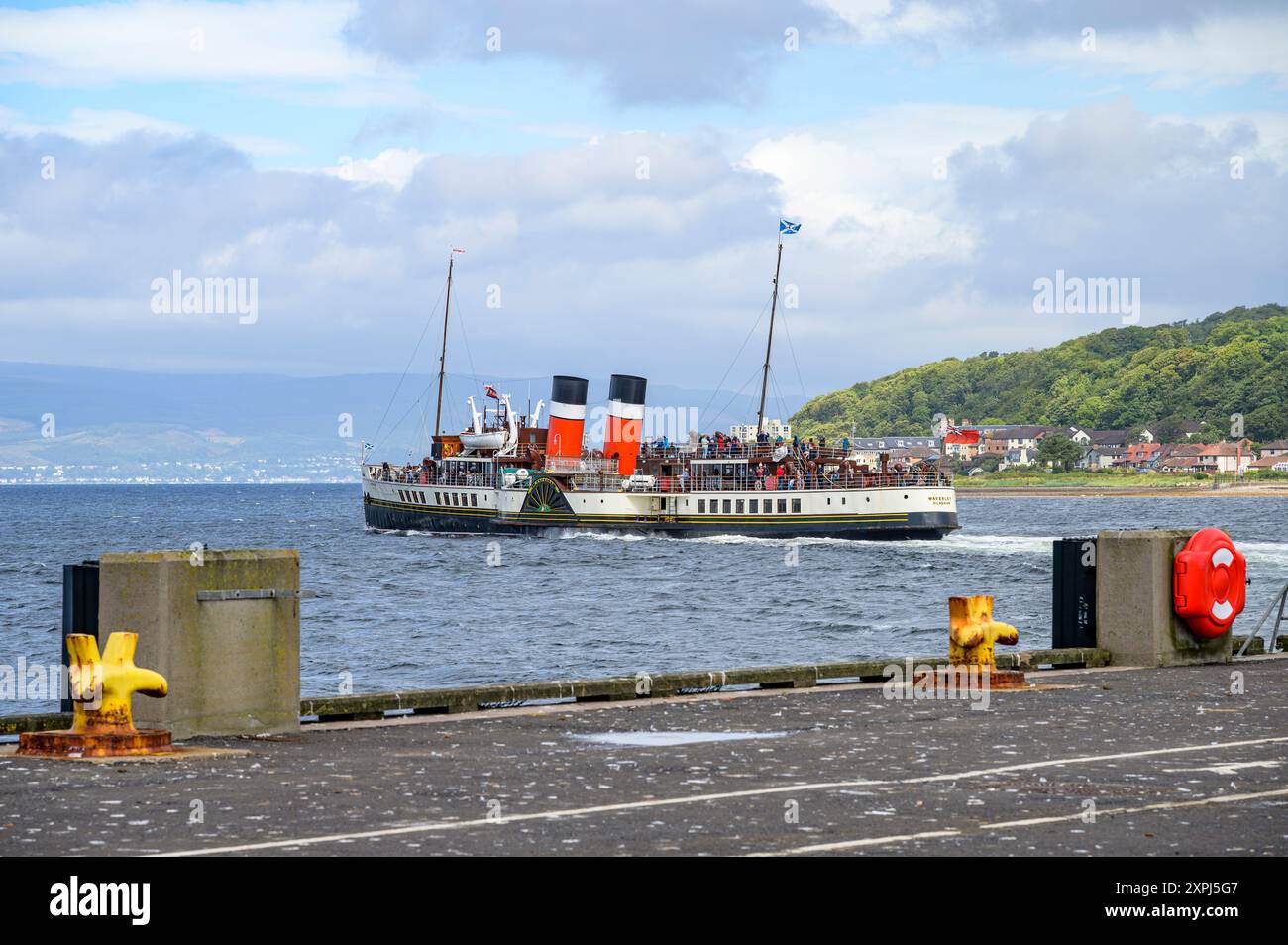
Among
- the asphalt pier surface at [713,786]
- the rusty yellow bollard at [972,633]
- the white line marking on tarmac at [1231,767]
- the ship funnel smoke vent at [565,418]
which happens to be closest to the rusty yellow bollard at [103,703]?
the asphalt pier surface at [713,786]

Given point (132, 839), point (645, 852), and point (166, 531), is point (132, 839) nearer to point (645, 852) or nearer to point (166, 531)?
point (645, 852)

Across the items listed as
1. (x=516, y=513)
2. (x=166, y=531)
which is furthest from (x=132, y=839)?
(x=166, y=531)

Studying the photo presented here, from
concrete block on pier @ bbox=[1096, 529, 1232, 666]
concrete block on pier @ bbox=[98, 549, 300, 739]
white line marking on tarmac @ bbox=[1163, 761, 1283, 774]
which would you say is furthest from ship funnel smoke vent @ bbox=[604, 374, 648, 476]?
white line marking on tarmac @ bbox=[1163, 761, 1283, 774]

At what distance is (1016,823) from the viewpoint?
10.1 metres

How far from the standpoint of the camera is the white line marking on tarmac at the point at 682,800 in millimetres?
9492

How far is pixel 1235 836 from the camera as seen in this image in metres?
9.60

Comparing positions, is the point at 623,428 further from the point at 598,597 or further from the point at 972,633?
the point at 972,633

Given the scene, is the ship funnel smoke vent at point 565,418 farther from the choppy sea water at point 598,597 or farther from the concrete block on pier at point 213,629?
the concrete block on pier at point 213,629

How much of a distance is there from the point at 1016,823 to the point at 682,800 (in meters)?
2.07

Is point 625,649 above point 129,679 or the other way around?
the other way around
